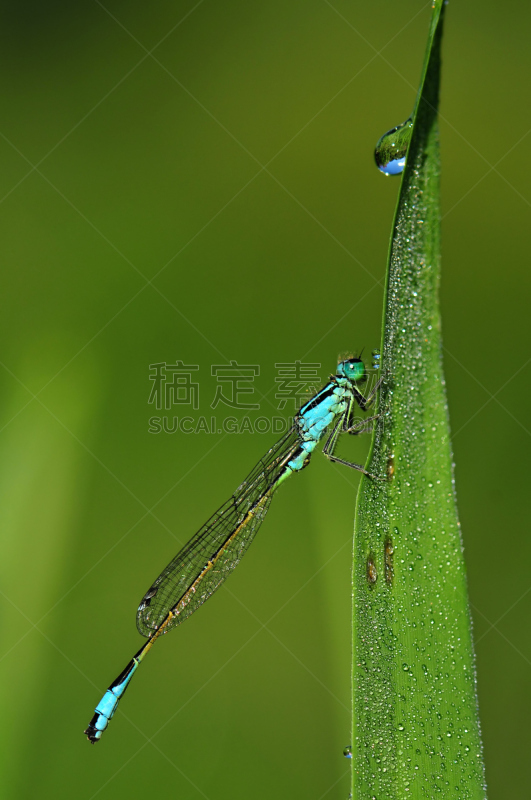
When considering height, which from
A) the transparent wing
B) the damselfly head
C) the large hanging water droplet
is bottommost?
the transparent wing

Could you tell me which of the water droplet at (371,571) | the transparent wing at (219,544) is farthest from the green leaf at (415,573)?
the transparent wing at (219,544)

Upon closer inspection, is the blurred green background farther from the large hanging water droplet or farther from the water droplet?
the water droplet

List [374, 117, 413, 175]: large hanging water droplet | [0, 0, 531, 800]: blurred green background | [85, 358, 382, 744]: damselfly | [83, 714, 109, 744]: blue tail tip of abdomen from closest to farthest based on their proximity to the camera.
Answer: [374, 117, 413, 175]: large hanging water droplet < [83, 714, 109, 744]: blue tail tip of abdomen < [0, 0, 531, 800]: blurred green background < [85, 358, 382, 744]: damselfly

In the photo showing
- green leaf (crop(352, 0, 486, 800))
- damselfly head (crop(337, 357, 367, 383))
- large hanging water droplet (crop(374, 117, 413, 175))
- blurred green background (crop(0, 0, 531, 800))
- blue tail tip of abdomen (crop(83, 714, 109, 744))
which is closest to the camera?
green leaf (crop(352, 0, 486, 800))

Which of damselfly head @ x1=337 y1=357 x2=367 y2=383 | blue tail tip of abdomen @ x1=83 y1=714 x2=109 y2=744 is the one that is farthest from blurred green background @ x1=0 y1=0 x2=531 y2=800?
damselfly head @ x1=337 y1=357 x2=367 y2=383

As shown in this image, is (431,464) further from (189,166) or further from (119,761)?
(189,166)

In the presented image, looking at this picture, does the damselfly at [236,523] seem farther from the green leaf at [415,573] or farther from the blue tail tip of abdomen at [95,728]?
the green leaf at [415,573]

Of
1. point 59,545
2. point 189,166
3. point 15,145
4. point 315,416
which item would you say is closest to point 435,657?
point 315,416

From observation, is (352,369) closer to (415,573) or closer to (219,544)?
(219,544)
